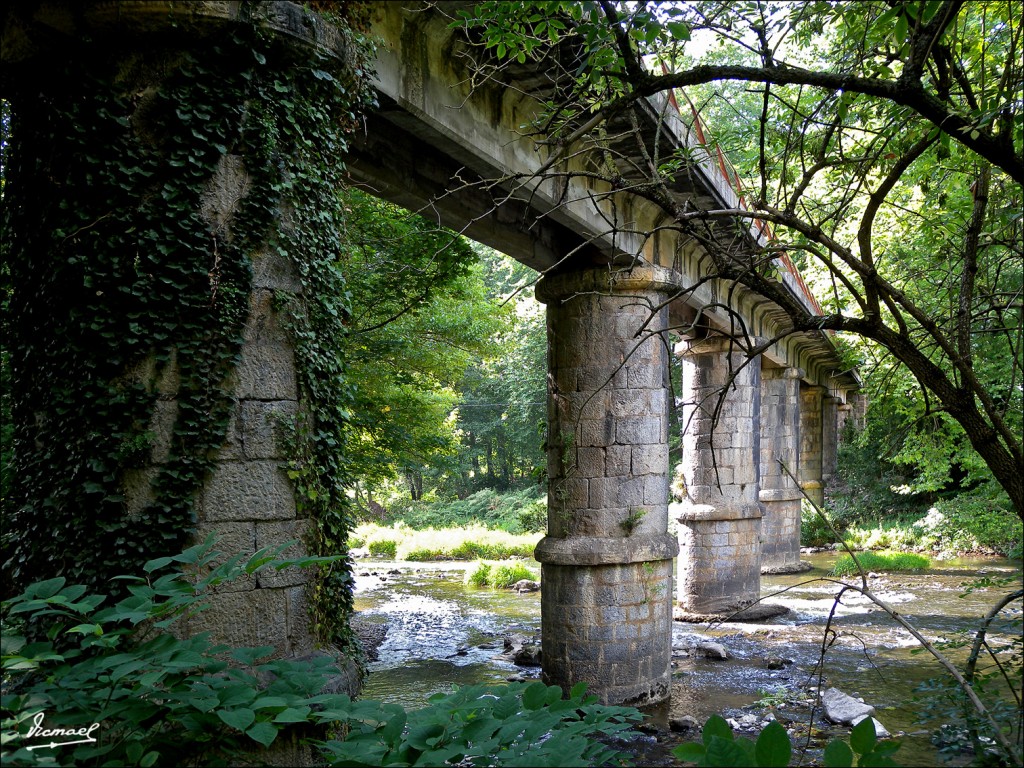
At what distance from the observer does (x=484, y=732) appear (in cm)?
197

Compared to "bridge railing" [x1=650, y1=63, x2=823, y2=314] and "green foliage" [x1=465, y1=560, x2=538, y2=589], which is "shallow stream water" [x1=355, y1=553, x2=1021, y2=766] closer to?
"green foliage" [x1=465, y1=560, x2=538, y2=589]

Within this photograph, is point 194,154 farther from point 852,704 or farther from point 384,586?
point 384,586

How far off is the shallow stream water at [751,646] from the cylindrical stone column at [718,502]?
2.20ft

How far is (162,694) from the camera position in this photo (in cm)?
209

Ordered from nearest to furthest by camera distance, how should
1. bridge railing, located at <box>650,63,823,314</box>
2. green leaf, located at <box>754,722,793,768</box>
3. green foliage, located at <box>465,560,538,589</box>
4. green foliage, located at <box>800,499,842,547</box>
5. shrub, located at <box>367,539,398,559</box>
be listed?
green leaf, located at <box>754,722,793,768</box> < bridge railing, located at <box>650,63,823,314</box> < green foliage, located at <box>465,560,538,589</box> < green foliage, located at <box>800,499,842,547</box> < shrub, located at <box>367,539,398,559</box>

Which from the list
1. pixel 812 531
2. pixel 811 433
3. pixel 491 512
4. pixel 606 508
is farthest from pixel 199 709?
pixel 491 512

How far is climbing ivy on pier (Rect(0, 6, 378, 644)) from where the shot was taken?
3.15m

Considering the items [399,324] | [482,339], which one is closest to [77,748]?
[399,324]

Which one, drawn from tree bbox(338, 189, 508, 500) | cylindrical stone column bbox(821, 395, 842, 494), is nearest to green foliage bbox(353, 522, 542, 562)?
tree bbox(338, 189, 508, 500)

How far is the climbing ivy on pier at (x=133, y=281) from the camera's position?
124 inches

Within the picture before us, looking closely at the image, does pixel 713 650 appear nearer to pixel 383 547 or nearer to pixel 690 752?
pixel 690 752

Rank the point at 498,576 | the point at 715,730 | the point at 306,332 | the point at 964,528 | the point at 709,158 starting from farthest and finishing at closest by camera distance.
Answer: the point at 498,576
the point at 964,528
the point at 709,158
the point at 306,332
the point at 715,730

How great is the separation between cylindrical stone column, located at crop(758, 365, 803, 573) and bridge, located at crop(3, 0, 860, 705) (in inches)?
190

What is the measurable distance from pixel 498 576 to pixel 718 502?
16.8ft
